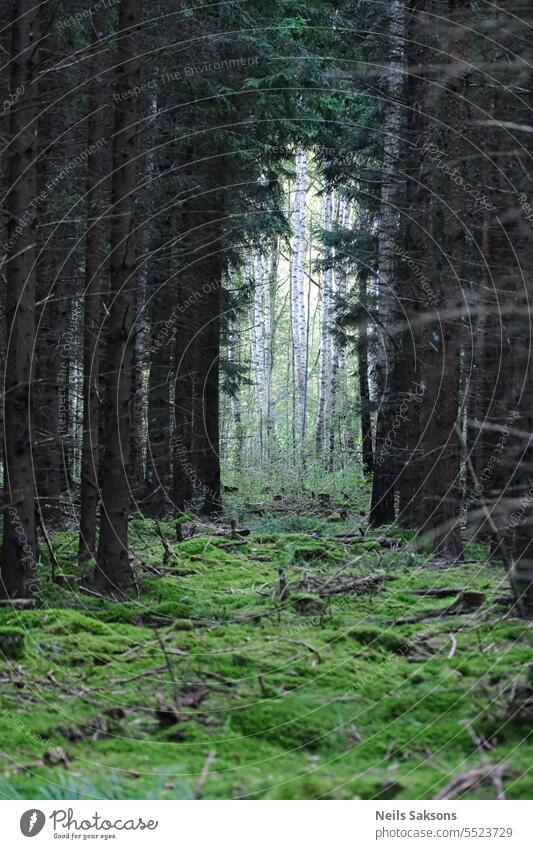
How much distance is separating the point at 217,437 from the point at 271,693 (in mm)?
14094

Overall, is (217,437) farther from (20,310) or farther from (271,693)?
(271,693)

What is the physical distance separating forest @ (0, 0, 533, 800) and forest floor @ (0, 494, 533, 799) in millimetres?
26

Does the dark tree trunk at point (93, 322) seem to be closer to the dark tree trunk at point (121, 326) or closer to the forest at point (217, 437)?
the forest at point (217, 437)

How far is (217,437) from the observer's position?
1973 centimetres

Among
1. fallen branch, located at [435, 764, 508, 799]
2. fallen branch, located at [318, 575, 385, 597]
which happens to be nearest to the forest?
fallen branch, located at [435, 764, 508, 799]

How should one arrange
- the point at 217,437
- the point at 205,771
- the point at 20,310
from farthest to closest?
the point at 217,437
the point at 20,310
the point at 205,771

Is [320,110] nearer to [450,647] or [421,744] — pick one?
[450,647]

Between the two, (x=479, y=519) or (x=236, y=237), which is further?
(x=236, y=237)

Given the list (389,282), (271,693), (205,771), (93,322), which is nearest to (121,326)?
(93,322)

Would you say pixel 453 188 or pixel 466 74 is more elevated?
pixel 466 74

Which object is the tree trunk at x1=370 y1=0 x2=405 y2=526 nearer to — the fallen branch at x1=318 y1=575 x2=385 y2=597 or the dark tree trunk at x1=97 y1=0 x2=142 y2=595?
the fallen branch at x1=318 y1=575 x2=385 y2=597
